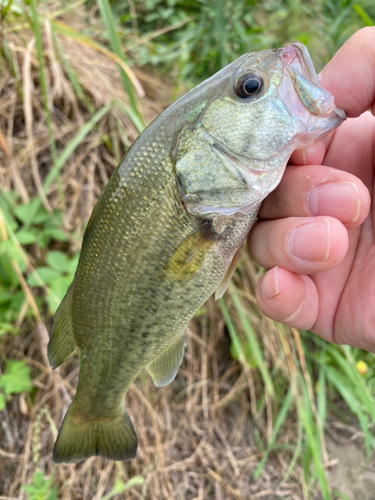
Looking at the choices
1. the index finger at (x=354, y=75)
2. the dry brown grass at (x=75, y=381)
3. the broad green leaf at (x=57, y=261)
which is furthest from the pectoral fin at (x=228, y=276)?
the dry brown grass at (x=75, y=381)

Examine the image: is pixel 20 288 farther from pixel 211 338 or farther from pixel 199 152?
pixel 199 152

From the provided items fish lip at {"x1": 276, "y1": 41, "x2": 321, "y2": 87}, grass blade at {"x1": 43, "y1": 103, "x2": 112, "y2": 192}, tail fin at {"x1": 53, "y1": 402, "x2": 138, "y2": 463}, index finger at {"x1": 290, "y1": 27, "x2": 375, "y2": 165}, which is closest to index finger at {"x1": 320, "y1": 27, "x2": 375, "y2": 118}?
index finger at {"x1": 290, "y1": 27, "x2": 375, "y2": 165}

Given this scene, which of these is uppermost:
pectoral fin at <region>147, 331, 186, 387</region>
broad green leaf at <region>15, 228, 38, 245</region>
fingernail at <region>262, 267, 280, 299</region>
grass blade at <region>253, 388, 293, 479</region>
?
broad green leaf at <region>15, 228, 38, 245</region>

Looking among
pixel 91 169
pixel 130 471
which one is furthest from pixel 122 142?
pixel 130 471

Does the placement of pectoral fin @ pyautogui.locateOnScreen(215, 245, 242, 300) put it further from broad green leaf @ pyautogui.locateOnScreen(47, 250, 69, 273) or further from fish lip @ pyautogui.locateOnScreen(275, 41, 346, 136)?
broad green leaf @ pyautogui.locateOnScreen(47, 250, 69, 273)

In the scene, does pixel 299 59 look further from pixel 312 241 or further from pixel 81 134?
pixel 81 134
